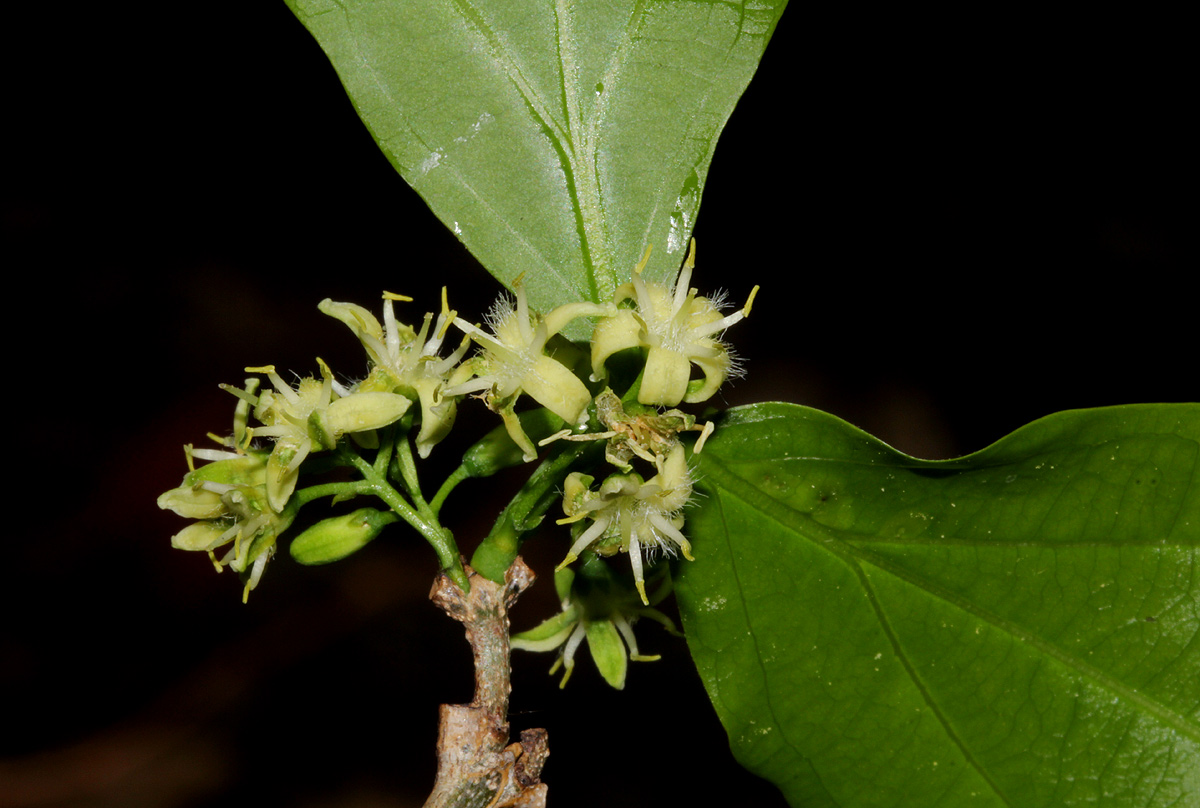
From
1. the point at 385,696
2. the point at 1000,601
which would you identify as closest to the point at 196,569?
the point at 385,696

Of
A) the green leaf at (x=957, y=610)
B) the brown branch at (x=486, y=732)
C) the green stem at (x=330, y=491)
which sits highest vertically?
the green stem at (x=330, y=491)

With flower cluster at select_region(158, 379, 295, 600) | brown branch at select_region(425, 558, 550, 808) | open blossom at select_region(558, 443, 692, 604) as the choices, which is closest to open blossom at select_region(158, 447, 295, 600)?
flower cluster at select_region(158, 379, 295, 600)

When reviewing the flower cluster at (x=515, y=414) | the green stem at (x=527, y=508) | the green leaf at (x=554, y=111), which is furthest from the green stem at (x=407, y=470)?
the green leaf at (x=554, y=111)

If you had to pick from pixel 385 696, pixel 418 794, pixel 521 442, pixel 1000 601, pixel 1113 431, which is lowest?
pixel 418 794

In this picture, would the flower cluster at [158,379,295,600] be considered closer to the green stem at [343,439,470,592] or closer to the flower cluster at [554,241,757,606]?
the green stem at [343,439,470,592]

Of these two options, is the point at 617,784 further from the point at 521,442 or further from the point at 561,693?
the point at 521,442

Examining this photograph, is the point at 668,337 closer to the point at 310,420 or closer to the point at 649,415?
the point at 649,415

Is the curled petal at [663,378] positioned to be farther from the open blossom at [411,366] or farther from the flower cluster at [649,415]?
the open blossom at [411,366]
